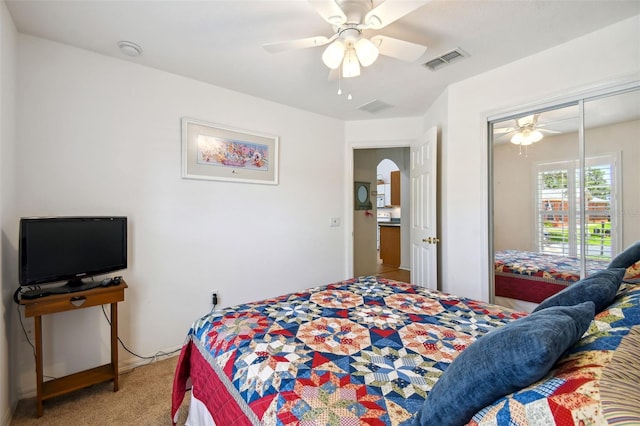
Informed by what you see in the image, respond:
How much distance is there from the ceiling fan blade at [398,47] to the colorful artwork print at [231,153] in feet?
5.67

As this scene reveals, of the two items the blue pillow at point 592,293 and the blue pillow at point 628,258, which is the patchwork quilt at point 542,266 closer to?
the blue pillow at point 628,258

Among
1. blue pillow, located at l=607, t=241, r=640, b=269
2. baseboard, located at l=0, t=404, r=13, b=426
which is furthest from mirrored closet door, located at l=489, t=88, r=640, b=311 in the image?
baseboard, located at l=0, t=404, r=13, b=426

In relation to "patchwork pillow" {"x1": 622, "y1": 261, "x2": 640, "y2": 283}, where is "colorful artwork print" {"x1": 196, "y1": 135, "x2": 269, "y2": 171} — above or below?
above

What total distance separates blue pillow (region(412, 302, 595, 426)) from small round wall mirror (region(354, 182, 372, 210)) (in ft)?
14.3

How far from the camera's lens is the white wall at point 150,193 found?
203cm

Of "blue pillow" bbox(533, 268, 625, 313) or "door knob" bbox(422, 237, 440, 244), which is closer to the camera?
"blue pillow" bbox(533, 268, 625, 313)

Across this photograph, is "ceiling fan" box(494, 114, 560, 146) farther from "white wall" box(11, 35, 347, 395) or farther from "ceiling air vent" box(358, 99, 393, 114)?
"white wall" box(11, 35, 347, 395)

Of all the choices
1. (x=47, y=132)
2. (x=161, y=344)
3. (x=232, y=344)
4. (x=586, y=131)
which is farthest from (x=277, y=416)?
(x=586, y=131)

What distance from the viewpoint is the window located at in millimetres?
2023

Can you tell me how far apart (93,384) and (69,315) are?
54 centimetres

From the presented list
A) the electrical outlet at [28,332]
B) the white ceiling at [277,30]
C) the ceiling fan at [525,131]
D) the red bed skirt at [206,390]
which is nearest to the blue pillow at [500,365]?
the red bed skirt at [206,390]

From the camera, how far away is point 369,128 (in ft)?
12.5

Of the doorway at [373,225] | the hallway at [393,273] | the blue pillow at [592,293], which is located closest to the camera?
the blue pillow at [592,293]

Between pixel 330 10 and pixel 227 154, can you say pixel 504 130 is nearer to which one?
pixel 330 10
